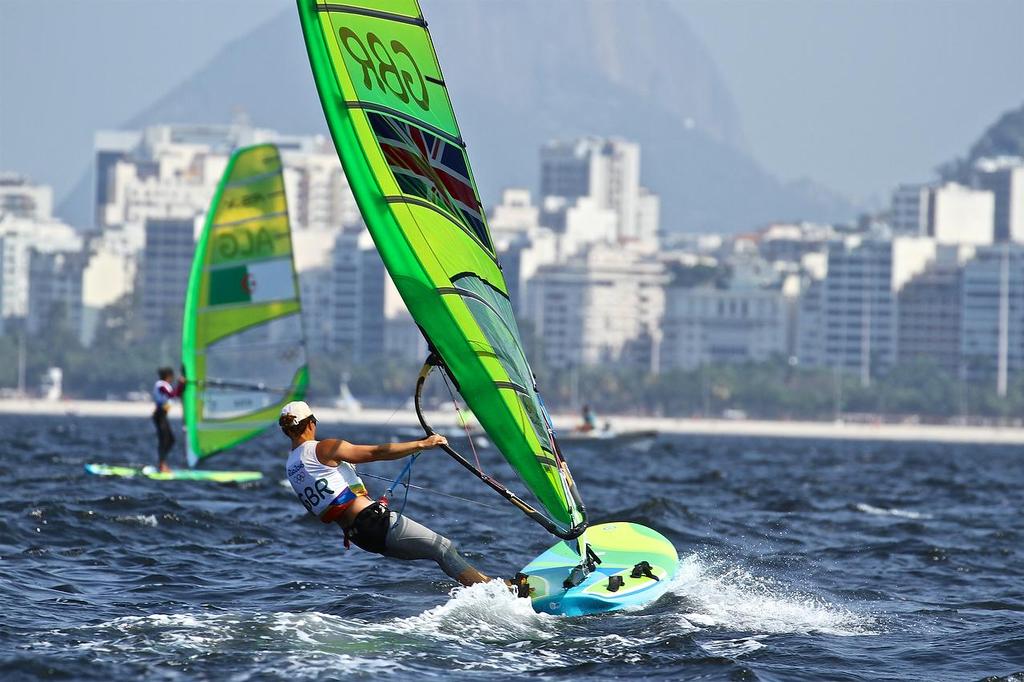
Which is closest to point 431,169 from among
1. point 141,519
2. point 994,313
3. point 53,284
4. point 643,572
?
point 643,572

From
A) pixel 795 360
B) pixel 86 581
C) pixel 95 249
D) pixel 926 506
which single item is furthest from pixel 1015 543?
pixel 95 249

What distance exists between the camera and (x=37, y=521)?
15.8 m

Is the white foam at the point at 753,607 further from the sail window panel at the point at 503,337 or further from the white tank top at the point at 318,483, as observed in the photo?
the white tank top at the point at 318,483

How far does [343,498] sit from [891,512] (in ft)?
40.7

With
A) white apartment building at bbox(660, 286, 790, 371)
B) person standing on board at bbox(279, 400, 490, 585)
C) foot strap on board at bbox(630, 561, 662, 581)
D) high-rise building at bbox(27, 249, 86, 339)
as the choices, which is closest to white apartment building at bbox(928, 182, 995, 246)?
white apartment building at bbox(660, 286, 790, 371)

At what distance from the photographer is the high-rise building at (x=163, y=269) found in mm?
166250

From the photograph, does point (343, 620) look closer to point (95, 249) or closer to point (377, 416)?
point (377, 416)

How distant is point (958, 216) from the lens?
19350 centimetres

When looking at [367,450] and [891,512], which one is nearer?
[367,450]

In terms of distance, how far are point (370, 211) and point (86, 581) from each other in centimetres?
363

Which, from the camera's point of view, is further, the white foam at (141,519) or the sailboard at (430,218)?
the white foam at (141,519)

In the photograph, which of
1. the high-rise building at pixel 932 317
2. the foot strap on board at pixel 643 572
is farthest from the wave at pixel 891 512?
the high-rise building at pixel 932 317

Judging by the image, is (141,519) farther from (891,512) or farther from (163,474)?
(891,512)

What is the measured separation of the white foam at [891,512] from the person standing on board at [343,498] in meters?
11.5
